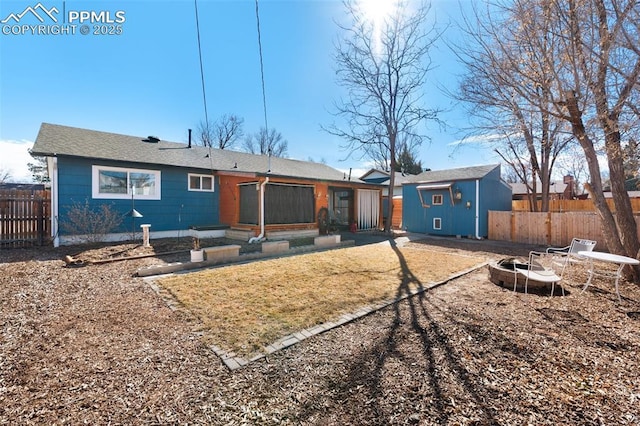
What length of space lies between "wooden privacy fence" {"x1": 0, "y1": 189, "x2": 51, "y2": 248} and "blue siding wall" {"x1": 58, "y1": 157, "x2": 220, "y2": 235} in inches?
23.5

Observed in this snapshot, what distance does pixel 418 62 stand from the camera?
1398cm

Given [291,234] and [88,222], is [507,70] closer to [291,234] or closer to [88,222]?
[291,234]

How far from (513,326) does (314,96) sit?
13788mm

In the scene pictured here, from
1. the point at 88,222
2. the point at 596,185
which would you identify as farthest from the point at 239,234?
the point at 596,185

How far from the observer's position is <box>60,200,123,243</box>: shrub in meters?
8.09

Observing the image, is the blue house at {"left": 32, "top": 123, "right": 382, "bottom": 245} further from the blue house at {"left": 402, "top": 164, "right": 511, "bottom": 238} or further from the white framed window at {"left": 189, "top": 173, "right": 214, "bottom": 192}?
the blue house at {"left": 402, "top": 164, "right": 511, "bottom": 238}

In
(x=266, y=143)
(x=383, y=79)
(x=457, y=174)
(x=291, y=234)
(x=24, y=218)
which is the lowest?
(x=291, y=234)

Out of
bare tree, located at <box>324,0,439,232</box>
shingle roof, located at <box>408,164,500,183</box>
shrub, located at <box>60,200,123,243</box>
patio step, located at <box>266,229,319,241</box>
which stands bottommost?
patio step, located at <box>266,229,319,241</box>

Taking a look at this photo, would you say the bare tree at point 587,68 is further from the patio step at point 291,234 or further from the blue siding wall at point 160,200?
the blue siding wall at point 160,200

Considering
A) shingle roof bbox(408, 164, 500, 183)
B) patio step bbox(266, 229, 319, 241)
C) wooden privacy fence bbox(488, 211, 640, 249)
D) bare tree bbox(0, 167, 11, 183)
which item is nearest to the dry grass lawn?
patio step bbox(266, 229, 319, 241)

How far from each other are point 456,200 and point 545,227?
11.8ft

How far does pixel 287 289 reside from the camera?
15.9 feet

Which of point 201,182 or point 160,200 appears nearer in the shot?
point 160,200

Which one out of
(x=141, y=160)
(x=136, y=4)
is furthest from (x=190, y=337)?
(x=136, y=4)
